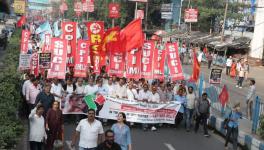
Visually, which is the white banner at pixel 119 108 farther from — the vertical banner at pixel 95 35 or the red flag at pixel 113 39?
the vertical banner at pixel 95 35

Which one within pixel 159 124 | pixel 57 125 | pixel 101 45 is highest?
pixel 101 45

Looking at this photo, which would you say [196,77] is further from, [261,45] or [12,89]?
[261,45]

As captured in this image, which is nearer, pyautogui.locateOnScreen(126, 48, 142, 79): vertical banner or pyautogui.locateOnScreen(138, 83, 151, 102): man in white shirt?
pyautogui.locateOnScreen(138, 83, 151, 102): man in white shirt

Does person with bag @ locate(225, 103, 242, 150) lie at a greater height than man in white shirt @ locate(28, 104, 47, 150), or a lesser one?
lesser

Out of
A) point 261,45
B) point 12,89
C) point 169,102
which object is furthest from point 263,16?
point 12,89

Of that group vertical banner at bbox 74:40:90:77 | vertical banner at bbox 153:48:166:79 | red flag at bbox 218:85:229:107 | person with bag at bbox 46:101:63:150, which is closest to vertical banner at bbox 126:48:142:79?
vertical banner at bbox 153:48:166:79

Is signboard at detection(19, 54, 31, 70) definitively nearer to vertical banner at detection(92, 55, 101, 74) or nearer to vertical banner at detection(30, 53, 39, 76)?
vertical banner at detection(30, 53, 39, 76)

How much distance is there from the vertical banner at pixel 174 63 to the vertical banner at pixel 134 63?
1127 mm

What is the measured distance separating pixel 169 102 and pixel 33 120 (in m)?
6.71

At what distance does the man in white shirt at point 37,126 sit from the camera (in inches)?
381

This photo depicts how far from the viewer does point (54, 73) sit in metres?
16.1

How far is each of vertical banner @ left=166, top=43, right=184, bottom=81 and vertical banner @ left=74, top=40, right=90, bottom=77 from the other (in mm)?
2870

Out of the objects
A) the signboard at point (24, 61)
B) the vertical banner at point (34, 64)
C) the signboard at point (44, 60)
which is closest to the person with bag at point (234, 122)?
the signboard at point (44, 60)

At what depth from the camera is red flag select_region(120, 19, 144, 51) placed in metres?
16.2
